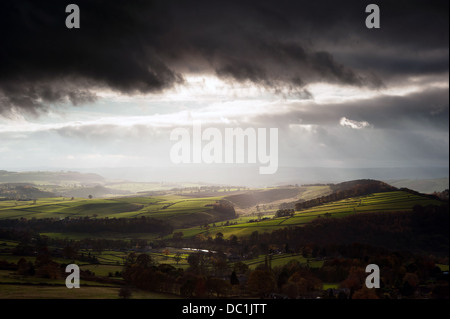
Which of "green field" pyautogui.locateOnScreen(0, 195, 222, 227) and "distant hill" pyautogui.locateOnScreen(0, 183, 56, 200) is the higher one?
"distant hill" pyautogui.locateOnScreen(0, 183, 56, 200)

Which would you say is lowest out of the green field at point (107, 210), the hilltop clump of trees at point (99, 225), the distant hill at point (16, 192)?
the hilltop clump of trees at point (99, 225)

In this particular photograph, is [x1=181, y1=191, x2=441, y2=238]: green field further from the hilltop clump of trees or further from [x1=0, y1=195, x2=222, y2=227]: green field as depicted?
[x1=0, y1=195, x2=222, y2=227]: green field

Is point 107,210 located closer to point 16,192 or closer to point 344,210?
point 16,192

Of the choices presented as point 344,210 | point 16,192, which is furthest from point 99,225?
point 344,210

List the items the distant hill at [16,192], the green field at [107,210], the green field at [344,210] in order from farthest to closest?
the green field at [107,210]
the distant hill at [16,192]
the green field at [344,210]

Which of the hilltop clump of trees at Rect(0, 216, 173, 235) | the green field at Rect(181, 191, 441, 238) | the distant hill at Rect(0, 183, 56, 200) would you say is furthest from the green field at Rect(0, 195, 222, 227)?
the green field at Rect(181, 191, 441, 238)

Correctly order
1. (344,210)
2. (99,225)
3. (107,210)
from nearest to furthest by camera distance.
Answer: (344,210), (99,225), (107,210)

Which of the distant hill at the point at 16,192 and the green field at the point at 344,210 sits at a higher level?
the distant hill at the point at 16,192

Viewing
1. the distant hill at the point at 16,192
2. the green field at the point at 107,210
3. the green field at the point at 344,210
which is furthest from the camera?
the green field at the point at 107,210

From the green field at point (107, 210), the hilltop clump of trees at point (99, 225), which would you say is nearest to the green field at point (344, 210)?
the hilltop clump of trees at point (99, 225)

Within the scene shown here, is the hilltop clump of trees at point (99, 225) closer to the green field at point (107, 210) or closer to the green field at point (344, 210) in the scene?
the green field at point (107, 210)

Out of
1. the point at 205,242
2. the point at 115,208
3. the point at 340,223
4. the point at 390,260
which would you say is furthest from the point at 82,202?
the point at 390,260
